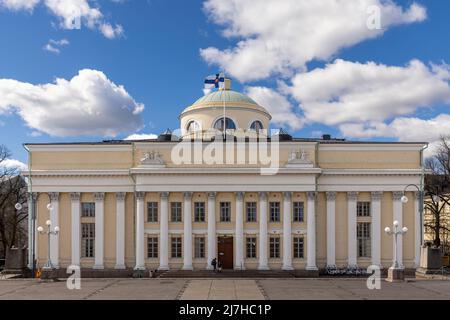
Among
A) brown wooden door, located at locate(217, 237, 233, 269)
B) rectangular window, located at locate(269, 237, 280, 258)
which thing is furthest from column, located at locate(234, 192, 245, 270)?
rectangular window, located at locate(269, 237, 280, 258)

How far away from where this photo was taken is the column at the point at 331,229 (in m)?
42.2

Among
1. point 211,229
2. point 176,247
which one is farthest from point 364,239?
point 176,247

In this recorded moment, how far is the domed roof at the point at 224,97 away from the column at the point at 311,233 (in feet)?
41.9

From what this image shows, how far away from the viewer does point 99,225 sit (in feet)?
139

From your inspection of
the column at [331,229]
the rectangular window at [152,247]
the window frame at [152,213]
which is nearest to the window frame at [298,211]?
the column at [331,229]

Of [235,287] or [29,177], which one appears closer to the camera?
[235,287]

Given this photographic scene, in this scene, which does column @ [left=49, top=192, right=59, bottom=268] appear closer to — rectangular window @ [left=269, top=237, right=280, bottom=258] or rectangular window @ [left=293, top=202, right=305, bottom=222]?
rectangular window @ [left=269, top=237, right=280, bottom=258]

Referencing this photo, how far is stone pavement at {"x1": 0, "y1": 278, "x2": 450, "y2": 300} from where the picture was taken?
25781mm

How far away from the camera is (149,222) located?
42125mm

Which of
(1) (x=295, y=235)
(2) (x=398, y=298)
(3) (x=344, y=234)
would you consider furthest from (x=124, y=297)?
(3) (x=344, y=234)

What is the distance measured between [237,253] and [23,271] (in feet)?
54.7

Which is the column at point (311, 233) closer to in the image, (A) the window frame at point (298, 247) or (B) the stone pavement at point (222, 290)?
(A) the window frame at point (298, 247)

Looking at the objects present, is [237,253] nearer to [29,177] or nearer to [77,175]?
[77,175]

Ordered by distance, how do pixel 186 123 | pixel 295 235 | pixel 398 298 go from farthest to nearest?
pixel 186 123 → pixel 295 235 → pixel 398 298
